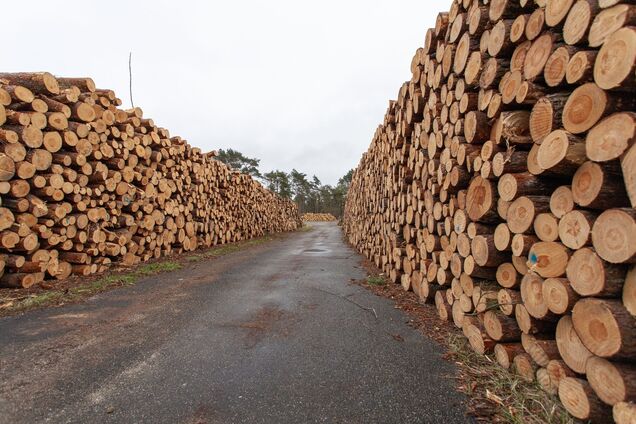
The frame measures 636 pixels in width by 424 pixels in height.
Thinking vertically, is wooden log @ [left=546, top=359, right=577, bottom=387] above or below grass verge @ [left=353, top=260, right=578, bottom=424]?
above

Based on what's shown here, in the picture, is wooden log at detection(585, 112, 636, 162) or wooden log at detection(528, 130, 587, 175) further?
wooden log at detection(528, 130, 587, 175)

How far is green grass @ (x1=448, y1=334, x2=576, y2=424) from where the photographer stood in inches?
76.5

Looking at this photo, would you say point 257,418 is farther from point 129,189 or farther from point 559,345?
point 129,189

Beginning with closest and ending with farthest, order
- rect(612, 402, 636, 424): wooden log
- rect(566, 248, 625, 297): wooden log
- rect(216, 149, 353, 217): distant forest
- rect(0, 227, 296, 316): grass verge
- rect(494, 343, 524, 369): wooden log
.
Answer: rect(612, 402, 636, 424): wooden log
rect(566, 248, 625, 297): wooden log
rect(494, 343, 524, 369): wooden log
rect(0, 227, 296, 316): grass verge
rect(216, 149, 353, 217): distant forest

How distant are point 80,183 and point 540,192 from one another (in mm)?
7030

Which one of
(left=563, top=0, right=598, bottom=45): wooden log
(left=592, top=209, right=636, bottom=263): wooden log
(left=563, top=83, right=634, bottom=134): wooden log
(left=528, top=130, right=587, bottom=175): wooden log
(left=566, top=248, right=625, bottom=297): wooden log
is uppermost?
(left=563, top=0, right=598, bottom=45): wooden log

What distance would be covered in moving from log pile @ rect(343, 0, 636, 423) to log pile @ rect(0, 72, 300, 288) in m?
6.03

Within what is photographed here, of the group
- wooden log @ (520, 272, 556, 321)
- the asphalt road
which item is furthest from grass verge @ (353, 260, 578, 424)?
wooden log @ (520, 272, 556, 321)

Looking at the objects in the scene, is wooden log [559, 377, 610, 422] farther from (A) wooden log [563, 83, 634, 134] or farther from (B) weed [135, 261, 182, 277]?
(B) weed [135, 261, 182, 277]

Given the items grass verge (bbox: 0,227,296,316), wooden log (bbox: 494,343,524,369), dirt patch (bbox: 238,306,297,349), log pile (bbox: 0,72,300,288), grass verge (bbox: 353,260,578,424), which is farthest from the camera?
log pile (bbox: 0,72,300,288)

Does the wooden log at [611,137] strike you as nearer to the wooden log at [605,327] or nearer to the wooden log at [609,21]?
the wooden log at [609,21]

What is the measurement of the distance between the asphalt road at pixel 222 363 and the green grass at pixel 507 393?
0.54 ft

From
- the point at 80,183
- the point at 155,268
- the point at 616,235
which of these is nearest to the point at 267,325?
the point at 616,235

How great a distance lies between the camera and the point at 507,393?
2225 mm
